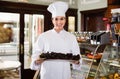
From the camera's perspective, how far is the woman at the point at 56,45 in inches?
85.4

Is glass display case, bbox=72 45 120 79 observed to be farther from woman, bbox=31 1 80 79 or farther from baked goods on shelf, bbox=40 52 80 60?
baked goods on shelf, bbox=40 52 80 60

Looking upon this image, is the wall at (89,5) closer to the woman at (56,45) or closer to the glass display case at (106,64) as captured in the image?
the glass display case at (106,64)

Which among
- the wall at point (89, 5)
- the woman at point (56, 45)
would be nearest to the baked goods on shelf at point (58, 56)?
the woman at point (56, 45)

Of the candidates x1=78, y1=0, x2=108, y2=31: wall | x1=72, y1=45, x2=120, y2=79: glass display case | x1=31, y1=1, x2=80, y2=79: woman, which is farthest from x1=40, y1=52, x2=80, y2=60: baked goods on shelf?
x1=78, y1=0, x2=108, y2=31: wall

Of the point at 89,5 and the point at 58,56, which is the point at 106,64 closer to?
the point at 58,56

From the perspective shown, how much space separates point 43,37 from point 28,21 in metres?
3.39

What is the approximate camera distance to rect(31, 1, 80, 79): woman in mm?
2168

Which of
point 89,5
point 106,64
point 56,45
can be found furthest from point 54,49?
point 89,5

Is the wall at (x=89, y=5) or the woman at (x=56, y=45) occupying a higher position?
the wall at (x=89, y=5)

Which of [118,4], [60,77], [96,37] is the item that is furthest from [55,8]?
[118,4]

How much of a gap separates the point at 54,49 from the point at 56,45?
5cm

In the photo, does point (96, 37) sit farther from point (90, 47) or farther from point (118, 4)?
point (118, 4)

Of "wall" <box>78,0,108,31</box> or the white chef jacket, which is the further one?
"wall" <box>78,0,108,31</box>

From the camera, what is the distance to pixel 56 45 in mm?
2191
